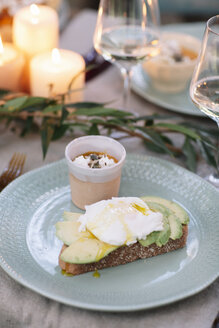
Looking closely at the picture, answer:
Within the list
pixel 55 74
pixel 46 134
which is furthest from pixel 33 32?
pixel 46 134

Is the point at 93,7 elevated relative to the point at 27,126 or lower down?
lower down

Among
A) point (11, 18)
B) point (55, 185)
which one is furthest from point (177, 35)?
point (55, 185)

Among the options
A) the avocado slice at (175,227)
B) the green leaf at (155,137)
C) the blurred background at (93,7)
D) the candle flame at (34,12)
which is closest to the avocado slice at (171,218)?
the avocado slice at (175,227)

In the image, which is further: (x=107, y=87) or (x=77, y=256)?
(x=107, y=87)

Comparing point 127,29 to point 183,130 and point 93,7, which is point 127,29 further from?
point 93,7

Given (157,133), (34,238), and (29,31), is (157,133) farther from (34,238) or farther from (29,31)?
(29,31)

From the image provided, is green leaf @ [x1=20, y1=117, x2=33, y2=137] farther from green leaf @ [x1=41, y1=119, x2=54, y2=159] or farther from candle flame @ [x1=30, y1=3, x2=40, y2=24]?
candle flame @ [x1=30, y1=3, x2=40, y2=24]

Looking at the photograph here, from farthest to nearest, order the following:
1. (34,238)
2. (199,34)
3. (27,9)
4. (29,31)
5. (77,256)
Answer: (199,34)
(27,9)
(29,31)
(34,238)
(77,256)

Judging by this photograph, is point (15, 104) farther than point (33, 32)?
No
